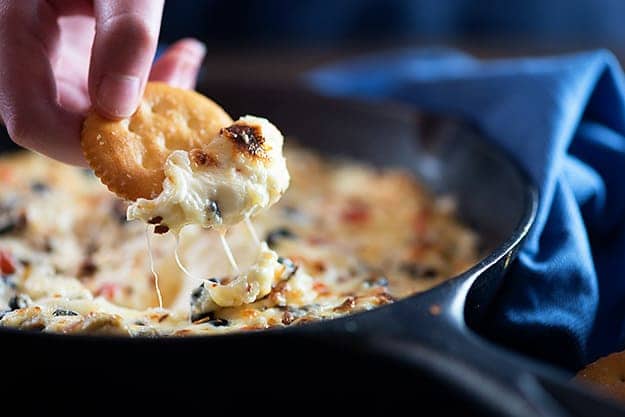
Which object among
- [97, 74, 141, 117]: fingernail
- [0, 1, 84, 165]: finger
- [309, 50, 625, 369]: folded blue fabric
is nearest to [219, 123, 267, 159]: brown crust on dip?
[97, 74, 141, 117]: fingernail

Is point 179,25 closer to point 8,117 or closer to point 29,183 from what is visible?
point 29,183

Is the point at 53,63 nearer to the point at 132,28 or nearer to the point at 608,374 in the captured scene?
the point at 132,28

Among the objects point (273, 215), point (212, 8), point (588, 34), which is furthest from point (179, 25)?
point (273, 215)

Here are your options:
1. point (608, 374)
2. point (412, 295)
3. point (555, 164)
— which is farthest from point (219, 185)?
point (555, 164)

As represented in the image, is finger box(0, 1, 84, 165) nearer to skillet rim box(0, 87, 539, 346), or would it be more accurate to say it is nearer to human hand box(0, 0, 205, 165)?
human hand box(0, 0, 205, 165)

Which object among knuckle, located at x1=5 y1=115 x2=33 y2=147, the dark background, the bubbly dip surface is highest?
knuckle, located at x1=5 y1=115 x2=33 y2=147

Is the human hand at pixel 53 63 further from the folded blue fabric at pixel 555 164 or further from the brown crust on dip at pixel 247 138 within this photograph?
the folded blue fabric at pixel 555 164
